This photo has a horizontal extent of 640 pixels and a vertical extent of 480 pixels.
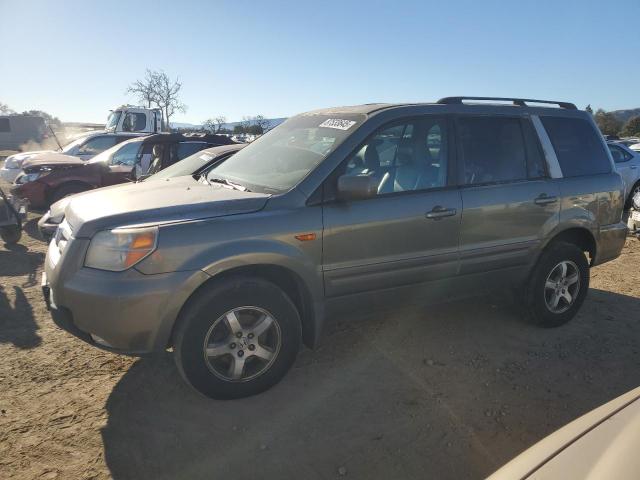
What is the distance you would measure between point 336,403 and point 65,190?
760cm

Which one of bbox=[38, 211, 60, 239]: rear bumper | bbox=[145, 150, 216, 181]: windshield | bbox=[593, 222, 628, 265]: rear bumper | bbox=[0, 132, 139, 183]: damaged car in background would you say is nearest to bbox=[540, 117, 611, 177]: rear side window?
bbox=[593, 222, 628, 265]: rear bumper

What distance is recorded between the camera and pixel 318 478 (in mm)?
2453

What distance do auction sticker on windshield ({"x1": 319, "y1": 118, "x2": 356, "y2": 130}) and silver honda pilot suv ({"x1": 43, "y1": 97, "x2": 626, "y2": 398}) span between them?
0.02 metres

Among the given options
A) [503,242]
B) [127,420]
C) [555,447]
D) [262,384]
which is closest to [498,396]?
[503,242]


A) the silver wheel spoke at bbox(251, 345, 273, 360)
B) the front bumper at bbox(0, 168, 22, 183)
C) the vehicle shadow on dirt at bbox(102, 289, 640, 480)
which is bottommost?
the vehicle shadow on dirt at bbox(102, 289, 640, 480)

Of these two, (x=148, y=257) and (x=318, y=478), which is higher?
(x=148, y=257)

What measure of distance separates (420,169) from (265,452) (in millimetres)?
2215

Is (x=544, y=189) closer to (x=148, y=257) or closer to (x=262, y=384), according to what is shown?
(x=262, y=384)

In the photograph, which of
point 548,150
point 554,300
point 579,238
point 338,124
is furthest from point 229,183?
point 579,238

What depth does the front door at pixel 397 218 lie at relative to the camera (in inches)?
126

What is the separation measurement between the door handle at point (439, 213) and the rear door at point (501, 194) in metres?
0.15

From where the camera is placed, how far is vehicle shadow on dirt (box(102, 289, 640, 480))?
258 cm

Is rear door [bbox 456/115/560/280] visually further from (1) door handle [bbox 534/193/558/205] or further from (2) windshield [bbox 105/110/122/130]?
(2) windshield [bbox 105/110/122/130]

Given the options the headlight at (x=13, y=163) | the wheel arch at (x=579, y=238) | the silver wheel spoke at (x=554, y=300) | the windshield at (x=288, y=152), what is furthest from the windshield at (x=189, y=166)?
the headlight at (x=13, y=163)
